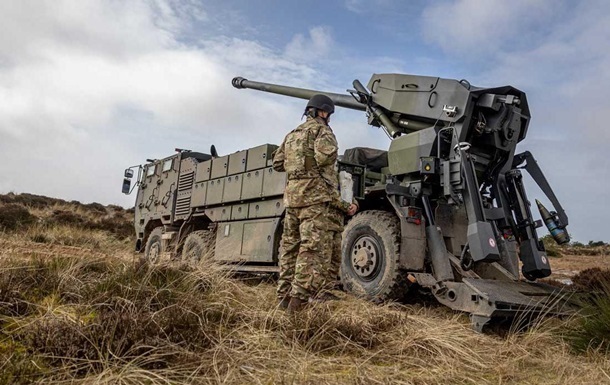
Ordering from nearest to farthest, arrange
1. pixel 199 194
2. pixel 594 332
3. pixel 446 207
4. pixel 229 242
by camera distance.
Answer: pixel 594 332
pixel 446 207
pixel 229 242
pixel 199 194

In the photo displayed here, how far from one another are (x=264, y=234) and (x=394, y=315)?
162 inches

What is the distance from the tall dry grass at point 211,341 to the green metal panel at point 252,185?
3705mm

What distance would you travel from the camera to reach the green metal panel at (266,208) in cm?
794

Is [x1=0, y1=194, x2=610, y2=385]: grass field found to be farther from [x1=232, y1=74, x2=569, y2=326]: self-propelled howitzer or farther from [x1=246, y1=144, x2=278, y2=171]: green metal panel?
[x1=246, y1=144, x2=278, y2=171]: green metal panel

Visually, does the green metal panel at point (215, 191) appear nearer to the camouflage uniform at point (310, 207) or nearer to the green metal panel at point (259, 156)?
the green metal panel at point (259, 156)

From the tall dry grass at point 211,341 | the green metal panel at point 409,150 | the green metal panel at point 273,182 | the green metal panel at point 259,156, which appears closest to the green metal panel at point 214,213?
the green metal panel at point 259,156

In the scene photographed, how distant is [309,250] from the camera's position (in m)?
4.79

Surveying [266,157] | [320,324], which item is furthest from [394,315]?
[266,157]

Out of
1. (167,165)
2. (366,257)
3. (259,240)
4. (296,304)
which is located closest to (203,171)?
(167,165)

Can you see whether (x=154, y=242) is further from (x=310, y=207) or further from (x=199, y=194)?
(x=310, y=207)

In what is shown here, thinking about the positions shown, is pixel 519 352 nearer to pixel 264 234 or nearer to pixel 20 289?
pixel 20 289

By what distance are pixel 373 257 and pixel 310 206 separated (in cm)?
151

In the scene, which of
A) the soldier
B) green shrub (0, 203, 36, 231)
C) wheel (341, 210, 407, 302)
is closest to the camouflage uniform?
the soldier

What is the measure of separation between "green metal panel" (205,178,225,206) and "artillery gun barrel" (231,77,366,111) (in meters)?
2.11
